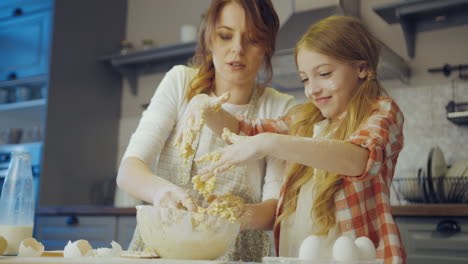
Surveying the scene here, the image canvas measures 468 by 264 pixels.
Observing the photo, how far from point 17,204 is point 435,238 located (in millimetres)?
1610

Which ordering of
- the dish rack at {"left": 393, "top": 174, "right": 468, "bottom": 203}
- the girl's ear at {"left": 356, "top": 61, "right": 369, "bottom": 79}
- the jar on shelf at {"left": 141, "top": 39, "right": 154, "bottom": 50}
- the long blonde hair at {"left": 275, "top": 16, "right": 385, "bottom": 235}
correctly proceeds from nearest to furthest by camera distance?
1. the long blonde hair at {"left": 275, "top": 16, "right": 385, "bottom": 235}
2. the girl's ear at {"left": 356, "top": 61, "right": 369, "bottom": 79}
3. the dish rack at {"left": 393, "top": 174, "right": 468, "bottom": 203}
4. the jar on shelf at {"left": 141, "top": 39, "right": 154, "bottom": 50}

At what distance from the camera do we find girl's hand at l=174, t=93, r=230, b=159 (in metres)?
0.98

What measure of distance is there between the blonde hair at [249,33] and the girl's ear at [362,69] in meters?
0.26

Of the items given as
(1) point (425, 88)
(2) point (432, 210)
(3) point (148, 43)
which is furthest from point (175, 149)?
(3) point (148, 43)

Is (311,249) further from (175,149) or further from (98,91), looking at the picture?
(98,91)

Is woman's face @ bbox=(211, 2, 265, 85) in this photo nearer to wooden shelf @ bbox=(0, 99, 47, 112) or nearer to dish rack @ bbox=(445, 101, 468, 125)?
dish rack @ bbox=(445, 101, 468, 125)

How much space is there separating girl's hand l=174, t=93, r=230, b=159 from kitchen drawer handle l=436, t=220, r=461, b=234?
1.28 meters

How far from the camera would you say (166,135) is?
1330 mm

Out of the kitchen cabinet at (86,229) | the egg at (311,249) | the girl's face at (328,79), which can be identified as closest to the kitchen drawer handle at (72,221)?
the kitchen cabinet at (86,229)

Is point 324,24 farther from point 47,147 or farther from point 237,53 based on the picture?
point 47,147

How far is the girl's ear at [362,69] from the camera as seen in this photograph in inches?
47.0

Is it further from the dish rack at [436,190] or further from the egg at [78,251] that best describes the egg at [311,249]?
the dish rack at [436,190]

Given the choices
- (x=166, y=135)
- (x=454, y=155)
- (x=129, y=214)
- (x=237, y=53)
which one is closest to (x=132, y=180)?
(x=166, y=135)

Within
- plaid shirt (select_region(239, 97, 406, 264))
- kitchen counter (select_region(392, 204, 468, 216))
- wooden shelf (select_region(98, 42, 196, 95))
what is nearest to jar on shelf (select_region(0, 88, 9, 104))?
wooden shelf (select_region(98, 42, 196, 95))
